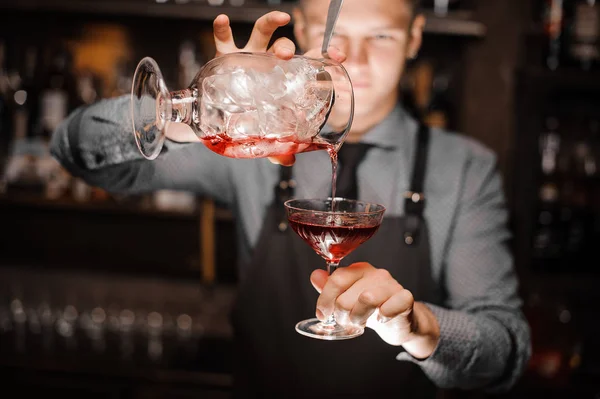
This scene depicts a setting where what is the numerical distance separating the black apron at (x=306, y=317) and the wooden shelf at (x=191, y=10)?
0.91 metres

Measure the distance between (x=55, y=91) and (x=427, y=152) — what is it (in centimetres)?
190

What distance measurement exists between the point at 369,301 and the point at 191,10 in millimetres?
1853

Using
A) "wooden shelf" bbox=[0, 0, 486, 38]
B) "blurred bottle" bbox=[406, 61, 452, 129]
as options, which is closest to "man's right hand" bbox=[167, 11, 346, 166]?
"wooden shelf" bbox=[0, 0, 486, 38]

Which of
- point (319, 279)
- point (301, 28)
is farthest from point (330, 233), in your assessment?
point (301, 28)

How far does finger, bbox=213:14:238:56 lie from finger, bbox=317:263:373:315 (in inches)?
17.5

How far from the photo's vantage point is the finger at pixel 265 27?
3.51 ft

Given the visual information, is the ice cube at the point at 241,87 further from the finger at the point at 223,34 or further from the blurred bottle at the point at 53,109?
the blurred bottle at the point at 53,109

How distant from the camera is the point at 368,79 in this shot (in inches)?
56.1

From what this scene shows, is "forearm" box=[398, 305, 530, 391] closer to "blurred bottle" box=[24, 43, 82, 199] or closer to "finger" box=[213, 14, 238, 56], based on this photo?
"finger" box=[213, 14, 238, 56]

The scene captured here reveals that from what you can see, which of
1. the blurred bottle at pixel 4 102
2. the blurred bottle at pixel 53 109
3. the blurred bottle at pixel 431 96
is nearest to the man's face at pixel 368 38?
the blurred bottle at pixel 431 96

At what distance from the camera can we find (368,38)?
1.41 meters

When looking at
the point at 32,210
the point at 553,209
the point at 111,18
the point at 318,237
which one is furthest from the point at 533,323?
the point at 32,210

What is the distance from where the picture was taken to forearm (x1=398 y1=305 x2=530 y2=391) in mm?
1262

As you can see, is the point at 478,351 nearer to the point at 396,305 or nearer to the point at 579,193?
the point at 396,305
